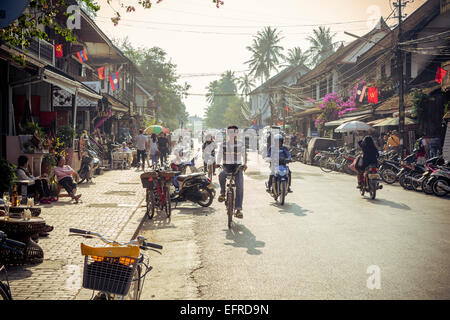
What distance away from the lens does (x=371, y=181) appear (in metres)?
11.9

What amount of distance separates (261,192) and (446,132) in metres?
12.1

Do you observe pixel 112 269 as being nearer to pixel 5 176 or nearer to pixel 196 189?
pixel 5 176

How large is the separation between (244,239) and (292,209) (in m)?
3.28

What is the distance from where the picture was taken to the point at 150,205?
30.8ft

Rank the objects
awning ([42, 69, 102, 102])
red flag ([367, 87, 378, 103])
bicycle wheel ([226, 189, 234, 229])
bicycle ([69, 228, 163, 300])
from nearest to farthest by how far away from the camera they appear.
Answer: bicycle ([69, 228, 163, 300]) < bicycle wheel ([226, 189, 234, 229]) < awning ([42, 69, 102, 102]) < red flag ([367, 87, 378, 103])

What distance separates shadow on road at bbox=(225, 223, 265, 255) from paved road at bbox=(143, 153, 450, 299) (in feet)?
0.05

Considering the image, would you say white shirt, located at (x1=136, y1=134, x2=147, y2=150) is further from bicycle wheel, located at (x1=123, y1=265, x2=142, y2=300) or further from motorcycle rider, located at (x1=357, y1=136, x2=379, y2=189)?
bicycle wheel, located at (x1=123, y1=265, x2=142, y2=300)

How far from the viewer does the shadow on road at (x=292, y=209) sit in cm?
953

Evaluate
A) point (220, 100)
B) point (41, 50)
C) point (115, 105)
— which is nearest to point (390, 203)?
point (41, 50)

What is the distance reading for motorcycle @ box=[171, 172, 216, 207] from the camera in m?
10.7

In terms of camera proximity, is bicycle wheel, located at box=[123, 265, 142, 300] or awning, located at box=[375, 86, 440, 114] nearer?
bicycle wheel, located at box=[123, 265, 142, 300]

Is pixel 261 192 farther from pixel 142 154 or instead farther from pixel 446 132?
pixel 446 132

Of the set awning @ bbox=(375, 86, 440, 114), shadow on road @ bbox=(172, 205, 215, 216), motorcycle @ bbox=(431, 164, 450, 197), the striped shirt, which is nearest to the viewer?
the striped shirt

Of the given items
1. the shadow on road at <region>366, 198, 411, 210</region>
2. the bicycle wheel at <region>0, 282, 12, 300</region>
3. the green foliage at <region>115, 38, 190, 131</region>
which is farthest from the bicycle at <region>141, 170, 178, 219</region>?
the green foliage at <region>115, 38, 190, 131</region>
